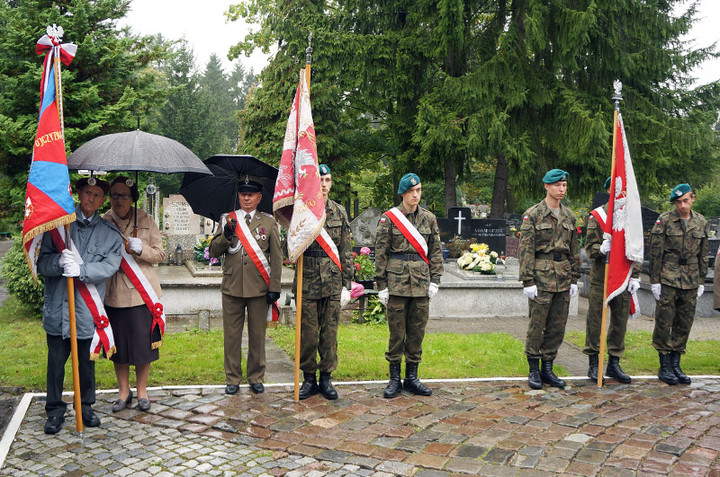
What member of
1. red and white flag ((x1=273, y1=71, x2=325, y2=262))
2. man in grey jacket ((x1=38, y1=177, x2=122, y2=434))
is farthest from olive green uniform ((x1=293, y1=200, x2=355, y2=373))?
man in grey jacket ((x1=38, y1=177, x2=122, y2=434))

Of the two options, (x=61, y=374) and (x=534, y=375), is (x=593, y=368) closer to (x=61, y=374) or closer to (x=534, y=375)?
(x=534, y=375)

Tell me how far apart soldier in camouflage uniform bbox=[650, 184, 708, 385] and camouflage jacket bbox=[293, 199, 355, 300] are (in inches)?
130

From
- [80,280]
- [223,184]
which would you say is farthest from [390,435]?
[223,184]

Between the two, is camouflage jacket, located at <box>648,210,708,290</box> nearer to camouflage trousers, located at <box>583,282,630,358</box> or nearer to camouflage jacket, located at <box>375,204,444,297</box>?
camouflage trousers, located at <box>583,282,630,358</box>

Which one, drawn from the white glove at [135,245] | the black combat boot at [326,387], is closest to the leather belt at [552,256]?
the black combat boot at [326,387]

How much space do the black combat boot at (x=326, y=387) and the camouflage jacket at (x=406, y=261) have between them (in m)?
0.98

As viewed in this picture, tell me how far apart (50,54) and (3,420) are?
116 inches

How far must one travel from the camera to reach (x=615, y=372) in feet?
22.0

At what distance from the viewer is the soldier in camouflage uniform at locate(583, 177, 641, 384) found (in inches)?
264

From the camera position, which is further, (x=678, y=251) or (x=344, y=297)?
(x=678, y=251)

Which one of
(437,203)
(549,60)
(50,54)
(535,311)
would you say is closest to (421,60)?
(549,60)

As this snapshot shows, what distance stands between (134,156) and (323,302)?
7.10ft

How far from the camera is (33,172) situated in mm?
4820

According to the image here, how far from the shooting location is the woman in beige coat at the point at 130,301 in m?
5.41
